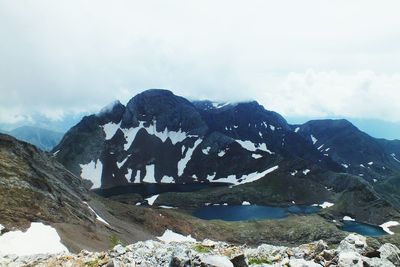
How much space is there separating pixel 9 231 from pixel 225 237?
10347 cm

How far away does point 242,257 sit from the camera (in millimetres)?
26016

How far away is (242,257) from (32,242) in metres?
53.2

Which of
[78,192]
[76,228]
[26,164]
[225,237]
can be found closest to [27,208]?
[76,228]

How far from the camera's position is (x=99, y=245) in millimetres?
83500

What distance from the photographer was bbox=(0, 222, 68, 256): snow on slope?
2613 inches

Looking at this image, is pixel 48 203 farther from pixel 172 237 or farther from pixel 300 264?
pixel 300 264

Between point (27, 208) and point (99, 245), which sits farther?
point (27, 208)

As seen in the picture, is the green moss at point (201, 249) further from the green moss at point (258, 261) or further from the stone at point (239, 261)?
the stone at point (239, 261)

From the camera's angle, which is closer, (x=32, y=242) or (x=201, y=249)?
(x=201, y=249)

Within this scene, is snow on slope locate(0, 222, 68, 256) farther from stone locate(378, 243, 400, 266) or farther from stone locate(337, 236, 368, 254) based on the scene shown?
stone locate(378, 243, 400, 266)

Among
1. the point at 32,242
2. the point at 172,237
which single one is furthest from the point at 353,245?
the point at 172,237

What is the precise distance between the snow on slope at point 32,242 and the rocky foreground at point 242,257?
31863mm

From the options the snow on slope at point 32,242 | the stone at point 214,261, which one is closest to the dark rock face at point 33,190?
the snow on slope at point 32,242

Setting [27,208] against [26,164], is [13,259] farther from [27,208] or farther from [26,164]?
[26,164]
